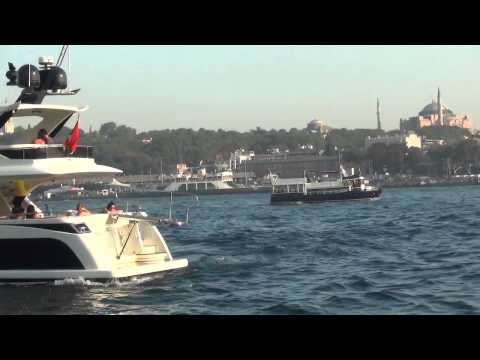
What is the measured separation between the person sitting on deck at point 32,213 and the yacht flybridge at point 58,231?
1.15ft

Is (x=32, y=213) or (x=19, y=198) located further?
(x=19, y=198)

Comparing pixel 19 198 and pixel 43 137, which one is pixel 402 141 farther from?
pixel 19 198

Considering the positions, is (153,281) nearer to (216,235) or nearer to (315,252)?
(315,252)

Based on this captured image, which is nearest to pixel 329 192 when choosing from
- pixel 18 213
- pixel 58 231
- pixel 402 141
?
pixel 18 213

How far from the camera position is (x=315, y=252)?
73.4 ft

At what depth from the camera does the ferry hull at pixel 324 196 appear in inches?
3044

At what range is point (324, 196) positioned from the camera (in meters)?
78.0

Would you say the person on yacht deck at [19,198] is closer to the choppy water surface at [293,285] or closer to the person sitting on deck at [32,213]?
the person sitting on deck at [32,213]

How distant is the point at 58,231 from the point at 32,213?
43.0 inches

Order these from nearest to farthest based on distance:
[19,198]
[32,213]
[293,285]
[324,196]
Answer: [293,285] → [32,213] → [19,198] → [324,196]

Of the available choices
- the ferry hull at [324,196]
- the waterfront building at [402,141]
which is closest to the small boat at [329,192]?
the ferry hull at [324,196]

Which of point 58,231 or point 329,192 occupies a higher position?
point 58,231

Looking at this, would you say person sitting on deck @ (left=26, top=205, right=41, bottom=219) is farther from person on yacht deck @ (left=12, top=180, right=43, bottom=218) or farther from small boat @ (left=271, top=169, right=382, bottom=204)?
small boat @ (left=271, top=169, right=382, bottom=204)
